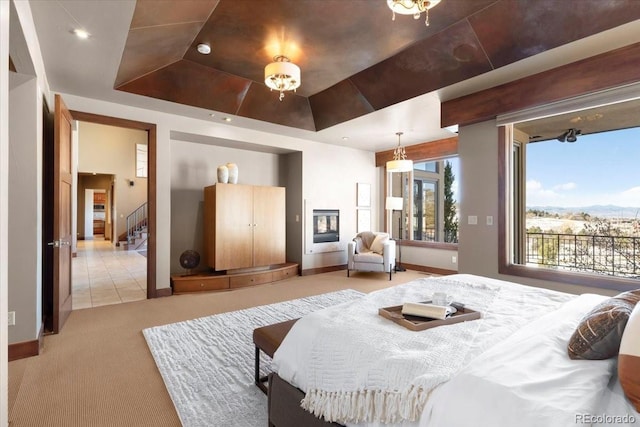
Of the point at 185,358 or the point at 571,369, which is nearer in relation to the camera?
the point at 571,369

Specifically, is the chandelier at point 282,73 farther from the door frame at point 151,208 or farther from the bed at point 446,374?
the bed at point 446,374

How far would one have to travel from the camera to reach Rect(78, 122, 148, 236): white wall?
34.0 feet

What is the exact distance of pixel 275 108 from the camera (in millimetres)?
4789

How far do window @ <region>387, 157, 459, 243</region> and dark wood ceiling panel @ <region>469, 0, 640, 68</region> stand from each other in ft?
13.3

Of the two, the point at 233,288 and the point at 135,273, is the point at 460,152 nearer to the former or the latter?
the point at 233,288

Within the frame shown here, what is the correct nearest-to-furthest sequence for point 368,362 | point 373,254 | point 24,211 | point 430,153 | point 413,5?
point 368,362, point 413,5, point 24,211, point 373,254, point 430,153

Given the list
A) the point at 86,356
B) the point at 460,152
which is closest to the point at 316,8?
the point at 460,152

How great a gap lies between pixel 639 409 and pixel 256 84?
14.9 ft

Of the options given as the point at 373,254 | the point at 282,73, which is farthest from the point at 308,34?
the point at 373,254

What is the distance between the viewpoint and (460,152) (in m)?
4.05

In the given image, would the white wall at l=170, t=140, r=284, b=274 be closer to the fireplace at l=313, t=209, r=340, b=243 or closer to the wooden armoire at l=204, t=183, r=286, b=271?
the wooden armoire at l=204, t=183, r=286, b=271

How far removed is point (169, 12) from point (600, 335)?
3.51 meters

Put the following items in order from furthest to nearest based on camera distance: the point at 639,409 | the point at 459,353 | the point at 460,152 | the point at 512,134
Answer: the point at 460,152 → the point at 512,134 → the point at 459,353 → the point at 639,409

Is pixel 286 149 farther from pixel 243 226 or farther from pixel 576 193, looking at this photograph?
pixel 576 193
